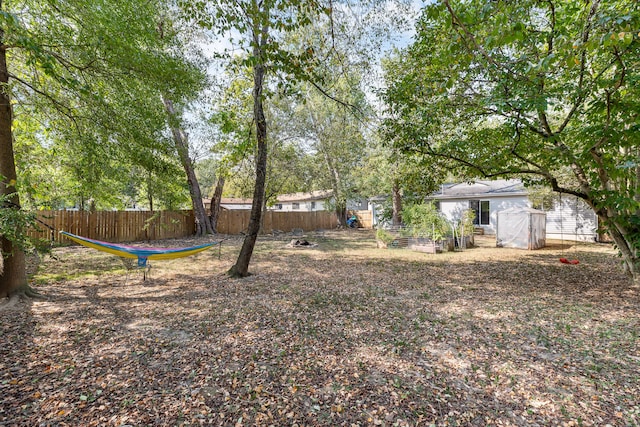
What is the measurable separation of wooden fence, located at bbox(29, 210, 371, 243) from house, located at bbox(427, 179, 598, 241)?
398 inches

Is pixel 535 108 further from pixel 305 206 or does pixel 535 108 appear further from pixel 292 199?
pixel 292 199

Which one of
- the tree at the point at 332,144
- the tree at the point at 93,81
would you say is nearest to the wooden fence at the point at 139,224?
the tree at the point at 93,81

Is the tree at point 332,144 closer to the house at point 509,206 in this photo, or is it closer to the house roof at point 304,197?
the house at point 509,206

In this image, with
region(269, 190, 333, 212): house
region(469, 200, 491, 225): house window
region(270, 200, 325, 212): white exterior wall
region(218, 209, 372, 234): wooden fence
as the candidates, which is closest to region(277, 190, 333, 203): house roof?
region(269, 190, 333, 212): house

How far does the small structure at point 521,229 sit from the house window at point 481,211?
3568 mm

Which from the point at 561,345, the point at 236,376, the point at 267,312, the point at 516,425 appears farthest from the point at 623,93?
the point at 236,376

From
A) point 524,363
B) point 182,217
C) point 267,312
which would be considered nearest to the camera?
point 524,363

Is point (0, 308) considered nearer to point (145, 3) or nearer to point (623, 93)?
point (145, 3)

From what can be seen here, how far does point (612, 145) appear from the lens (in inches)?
206

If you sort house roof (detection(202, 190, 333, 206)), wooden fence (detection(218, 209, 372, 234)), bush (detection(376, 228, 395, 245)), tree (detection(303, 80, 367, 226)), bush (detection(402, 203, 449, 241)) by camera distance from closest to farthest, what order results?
bush (detection(402, 203, 449, 241))
bush (detection(376, 228, 395, 245))
tree (detection(303, 80, 367, 226))
wooden fence (detection(218, 209, 372, 234))
house roof (detection(202, 190, 333, 206))

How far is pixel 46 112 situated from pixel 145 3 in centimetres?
284

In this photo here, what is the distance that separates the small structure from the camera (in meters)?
11.9

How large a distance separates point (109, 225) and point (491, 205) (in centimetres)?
1783

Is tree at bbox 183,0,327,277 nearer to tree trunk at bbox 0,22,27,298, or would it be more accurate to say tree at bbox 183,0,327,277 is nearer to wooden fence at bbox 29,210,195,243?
tree trunk at bbox 0,22,27,298
